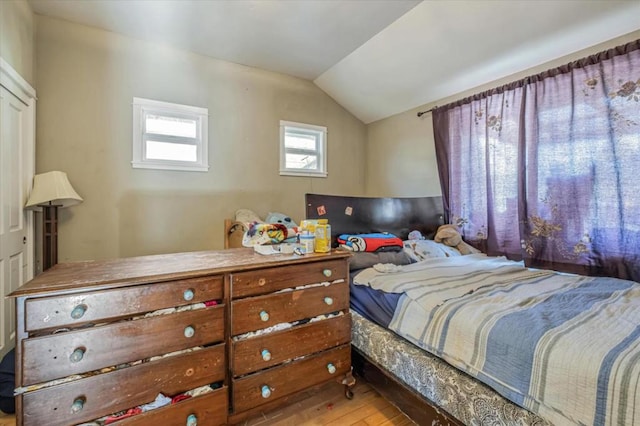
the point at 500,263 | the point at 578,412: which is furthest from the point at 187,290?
the point at 500,263

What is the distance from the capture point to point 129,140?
266 cm

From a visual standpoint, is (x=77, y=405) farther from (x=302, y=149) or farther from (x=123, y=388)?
(x=302, y=149)

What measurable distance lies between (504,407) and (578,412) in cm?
24

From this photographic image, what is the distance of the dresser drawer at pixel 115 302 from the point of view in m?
0.96

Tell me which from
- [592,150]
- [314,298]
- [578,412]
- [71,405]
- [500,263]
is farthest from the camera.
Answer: [500,263]

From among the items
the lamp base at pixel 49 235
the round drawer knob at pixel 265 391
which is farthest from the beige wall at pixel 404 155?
the lamp base at pixel 49 235

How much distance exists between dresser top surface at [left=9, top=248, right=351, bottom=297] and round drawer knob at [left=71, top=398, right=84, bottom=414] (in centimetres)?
39

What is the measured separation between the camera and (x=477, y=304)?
4.40 feet

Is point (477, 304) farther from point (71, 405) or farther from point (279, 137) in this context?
point (279, 137)

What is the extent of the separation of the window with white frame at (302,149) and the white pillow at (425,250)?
1719mm

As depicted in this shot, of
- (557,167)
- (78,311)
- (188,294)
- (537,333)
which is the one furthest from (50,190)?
(557,167)

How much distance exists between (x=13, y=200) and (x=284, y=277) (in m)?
2.01

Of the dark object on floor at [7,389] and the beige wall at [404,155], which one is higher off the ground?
the beige wall at [404,155]

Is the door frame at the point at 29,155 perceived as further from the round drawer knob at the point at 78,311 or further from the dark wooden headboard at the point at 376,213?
the dark wooden headboard at the point at 376,213
